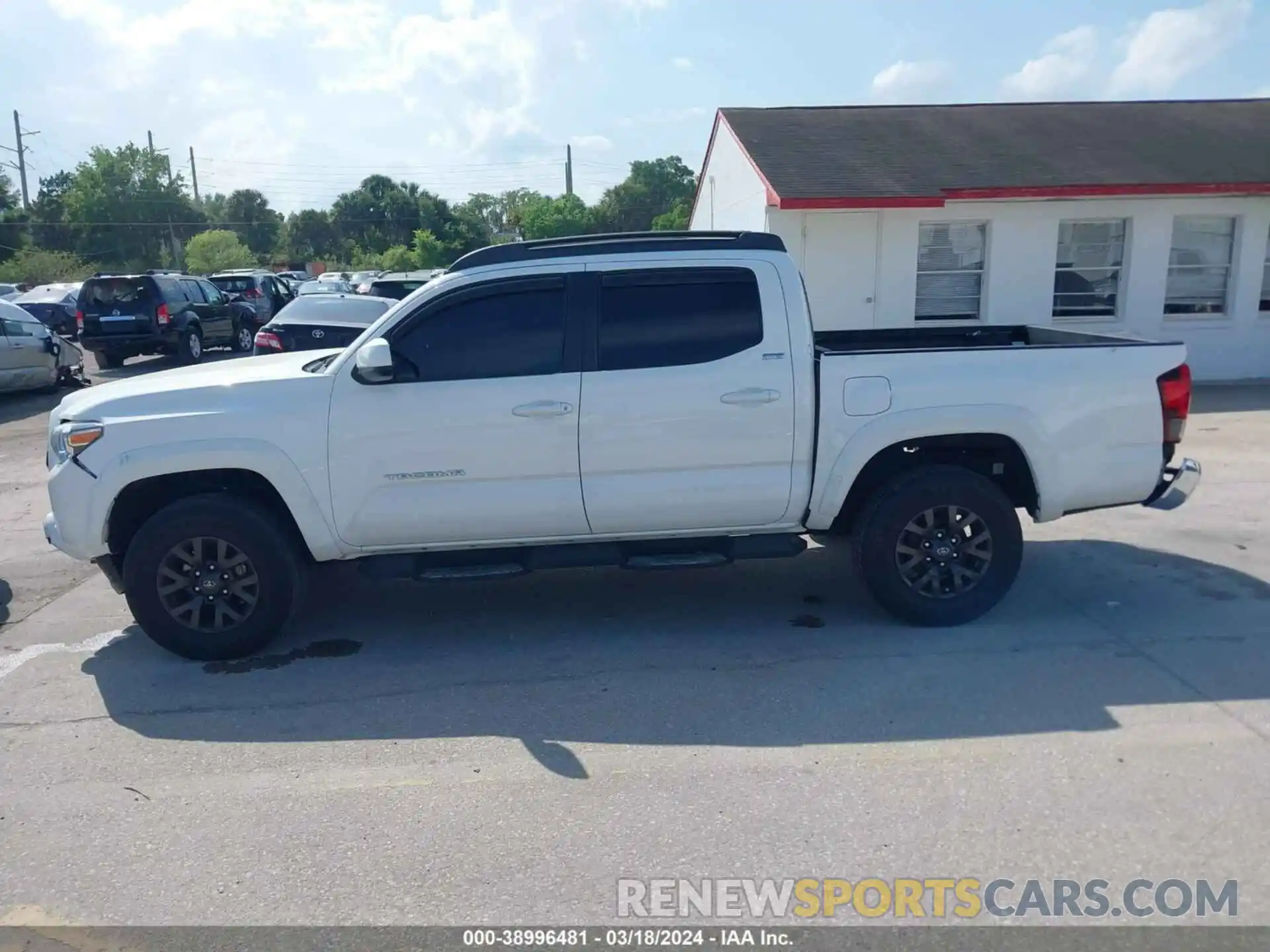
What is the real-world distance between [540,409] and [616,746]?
5.87 ft

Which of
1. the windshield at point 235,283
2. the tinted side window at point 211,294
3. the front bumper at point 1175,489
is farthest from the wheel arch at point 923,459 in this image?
the windshield at point 235,283

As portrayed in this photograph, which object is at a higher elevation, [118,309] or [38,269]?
[38,269]

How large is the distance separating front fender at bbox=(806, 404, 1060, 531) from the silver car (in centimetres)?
1463

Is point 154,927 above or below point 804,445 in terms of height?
below

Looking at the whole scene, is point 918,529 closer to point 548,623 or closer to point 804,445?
point 804,445

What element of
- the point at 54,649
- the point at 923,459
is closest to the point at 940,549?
the point at 923,459

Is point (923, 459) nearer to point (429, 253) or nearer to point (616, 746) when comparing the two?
point (616, 746)

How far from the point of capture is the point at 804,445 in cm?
539

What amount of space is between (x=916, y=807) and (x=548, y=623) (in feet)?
8.65

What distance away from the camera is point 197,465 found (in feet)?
17.0

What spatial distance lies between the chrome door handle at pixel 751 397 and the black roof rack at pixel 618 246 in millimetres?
839

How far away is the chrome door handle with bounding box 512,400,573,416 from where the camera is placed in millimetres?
5238

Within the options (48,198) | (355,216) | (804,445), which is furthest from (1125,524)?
(355,216)

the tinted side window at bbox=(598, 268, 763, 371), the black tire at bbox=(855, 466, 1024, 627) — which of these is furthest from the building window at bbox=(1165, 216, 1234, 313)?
the tinted side window at bbox=(598, 268, 763, 371)
